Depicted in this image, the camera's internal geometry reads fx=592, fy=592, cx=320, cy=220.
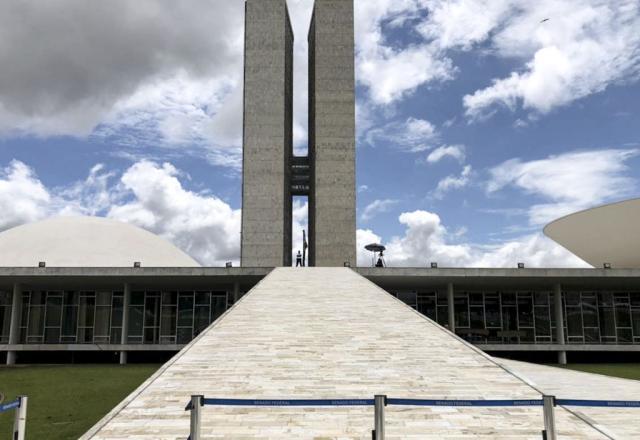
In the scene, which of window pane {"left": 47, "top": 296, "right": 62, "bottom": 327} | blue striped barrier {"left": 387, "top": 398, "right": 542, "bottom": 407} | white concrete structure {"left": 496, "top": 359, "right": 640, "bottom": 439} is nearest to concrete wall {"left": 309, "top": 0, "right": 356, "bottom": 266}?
window pane {"left": 47, "top": 296, "right": 62, "bottom": 327}

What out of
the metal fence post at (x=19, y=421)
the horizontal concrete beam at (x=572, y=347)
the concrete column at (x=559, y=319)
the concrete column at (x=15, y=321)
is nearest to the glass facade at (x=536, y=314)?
the concrete column at (x=559, y=319)

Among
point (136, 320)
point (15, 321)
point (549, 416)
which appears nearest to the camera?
point (549, 416)

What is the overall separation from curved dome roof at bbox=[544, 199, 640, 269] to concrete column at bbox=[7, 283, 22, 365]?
89.4ft

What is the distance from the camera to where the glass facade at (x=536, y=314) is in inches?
1101

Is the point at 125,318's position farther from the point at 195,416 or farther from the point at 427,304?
the point at 195,416

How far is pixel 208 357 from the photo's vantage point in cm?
1016

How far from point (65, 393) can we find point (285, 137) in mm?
35045

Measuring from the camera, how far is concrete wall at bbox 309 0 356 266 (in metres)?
46.4

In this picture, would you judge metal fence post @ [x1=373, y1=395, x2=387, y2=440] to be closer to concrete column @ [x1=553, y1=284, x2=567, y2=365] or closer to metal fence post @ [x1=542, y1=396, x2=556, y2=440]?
metal fence post @ [x1=542, y1=396, x2=556, y2=440]

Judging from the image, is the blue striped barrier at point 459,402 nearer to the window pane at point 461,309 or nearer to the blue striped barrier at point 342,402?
the blue striped barrier at point 342,402

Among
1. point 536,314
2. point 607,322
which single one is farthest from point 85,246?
point 607,322

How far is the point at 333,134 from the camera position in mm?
47750

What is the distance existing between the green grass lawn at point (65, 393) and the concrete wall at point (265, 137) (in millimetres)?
22895

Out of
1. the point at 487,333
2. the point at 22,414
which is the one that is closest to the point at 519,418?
the point at 22,414
